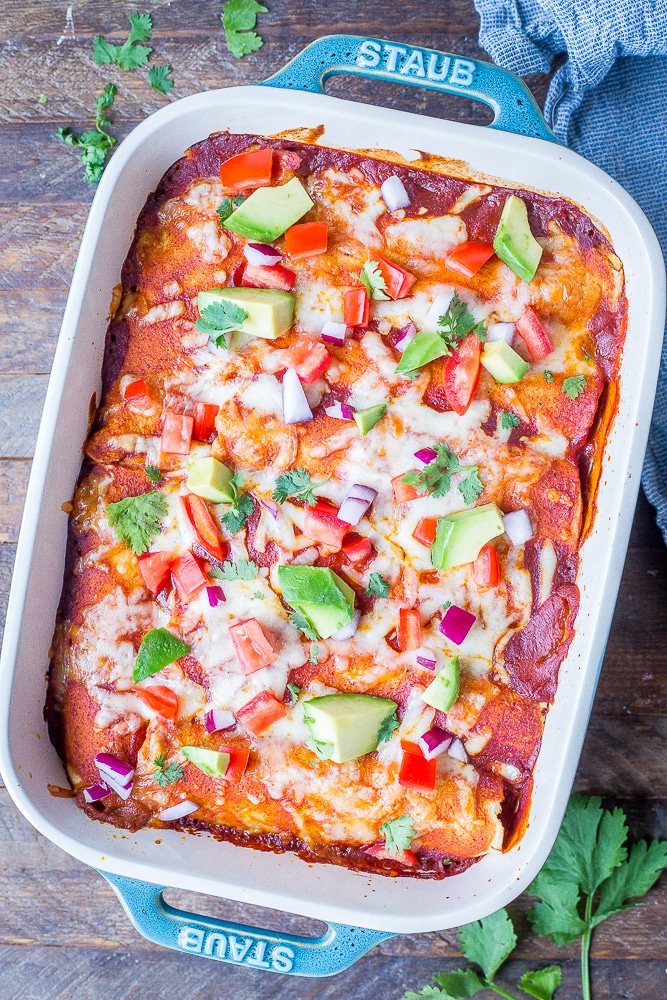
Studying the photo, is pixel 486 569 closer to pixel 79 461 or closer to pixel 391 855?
pixel 391 855

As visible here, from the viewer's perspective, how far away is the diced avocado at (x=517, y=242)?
206cm

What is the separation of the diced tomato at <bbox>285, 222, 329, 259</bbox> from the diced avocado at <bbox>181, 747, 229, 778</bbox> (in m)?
1.32

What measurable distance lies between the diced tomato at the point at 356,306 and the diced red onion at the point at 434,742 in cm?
110

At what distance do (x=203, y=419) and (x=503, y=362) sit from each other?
2.60ft

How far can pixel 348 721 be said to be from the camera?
204 cm

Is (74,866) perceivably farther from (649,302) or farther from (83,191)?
(649,302)

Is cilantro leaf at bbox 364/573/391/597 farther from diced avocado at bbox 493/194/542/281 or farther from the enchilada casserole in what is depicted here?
diced avocado at bbox 493/194/542/281

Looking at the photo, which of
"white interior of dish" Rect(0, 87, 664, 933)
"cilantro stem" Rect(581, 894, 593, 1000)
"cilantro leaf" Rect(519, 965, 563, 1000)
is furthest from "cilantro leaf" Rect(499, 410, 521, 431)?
"cilantro leaf" Rect(519, 965, 563, 1000)

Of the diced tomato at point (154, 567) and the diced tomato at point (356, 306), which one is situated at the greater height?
the diced tomato at point (356, 306)

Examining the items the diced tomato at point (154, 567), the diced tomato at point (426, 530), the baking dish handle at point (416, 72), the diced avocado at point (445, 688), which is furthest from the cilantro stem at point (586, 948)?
the baking dish handle at point (416, 72)

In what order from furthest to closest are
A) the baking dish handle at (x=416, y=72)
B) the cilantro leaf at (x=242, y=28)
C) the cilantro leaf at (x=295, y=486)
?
the cilantro leaf at (x=242, y=28), the cilantro leaf at (x=295, y=486), the baking dish handle at (x=416, y=72)

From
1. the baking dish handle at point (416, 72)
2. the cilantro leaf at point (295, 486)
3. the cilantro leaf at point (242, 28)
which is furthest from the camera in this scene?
the cilantro leaf at point (242, 28)

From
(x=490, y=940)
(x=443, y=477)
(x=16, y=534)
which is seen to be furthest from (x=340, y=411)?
(x=490, y=940)

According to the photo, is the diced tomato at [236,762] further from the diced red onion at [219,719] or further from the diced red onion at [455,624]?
the diced red onion at [455,624]
